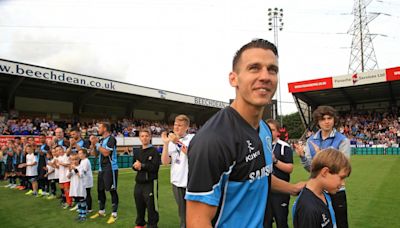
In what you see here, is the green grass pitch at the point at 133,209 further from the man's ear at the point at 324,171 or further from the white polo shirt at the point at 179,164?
the man's ear at the point at 324,171

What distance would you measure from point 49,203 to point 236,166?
923 cm

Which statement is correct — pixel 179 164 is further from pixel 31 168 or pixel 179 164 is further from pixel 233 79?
pixel 31 168

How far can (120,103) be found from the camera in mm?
33438

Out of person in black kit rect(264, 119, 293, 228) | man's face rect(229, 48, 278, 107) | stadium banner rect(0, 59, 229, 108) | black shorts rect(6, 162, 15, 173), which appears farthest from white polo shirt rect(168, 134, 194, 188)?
stadium banner rect(0, 59, 229, 108)

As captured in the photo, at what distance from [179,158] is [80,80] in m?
20.4

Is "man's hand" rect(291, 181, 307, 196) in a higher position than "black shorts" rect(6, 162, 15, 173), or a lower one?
higher

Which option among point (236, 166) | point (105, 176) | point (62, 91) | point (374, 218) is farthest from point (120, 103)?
point (236, 166)

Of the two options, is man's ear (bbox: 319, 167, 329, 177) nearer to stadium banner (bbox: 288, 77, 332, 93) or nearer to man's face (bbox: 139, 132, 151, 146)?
man's face (bbox: 139, 132, 151, 146)

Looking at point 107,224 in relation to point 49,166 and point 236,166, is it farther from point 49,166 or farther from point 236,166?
point 236,166

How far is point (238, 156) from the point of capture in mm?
1691

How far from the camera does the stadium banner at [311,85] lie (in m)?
33.9

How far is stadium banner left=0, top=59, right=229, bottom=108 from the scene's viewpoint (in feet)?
64.8

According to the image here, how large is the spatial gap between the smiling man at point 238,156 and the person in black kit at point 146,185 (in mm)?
4501

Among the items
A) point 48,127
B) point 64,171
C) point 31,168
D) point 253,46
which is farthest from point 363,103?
point 253,46
